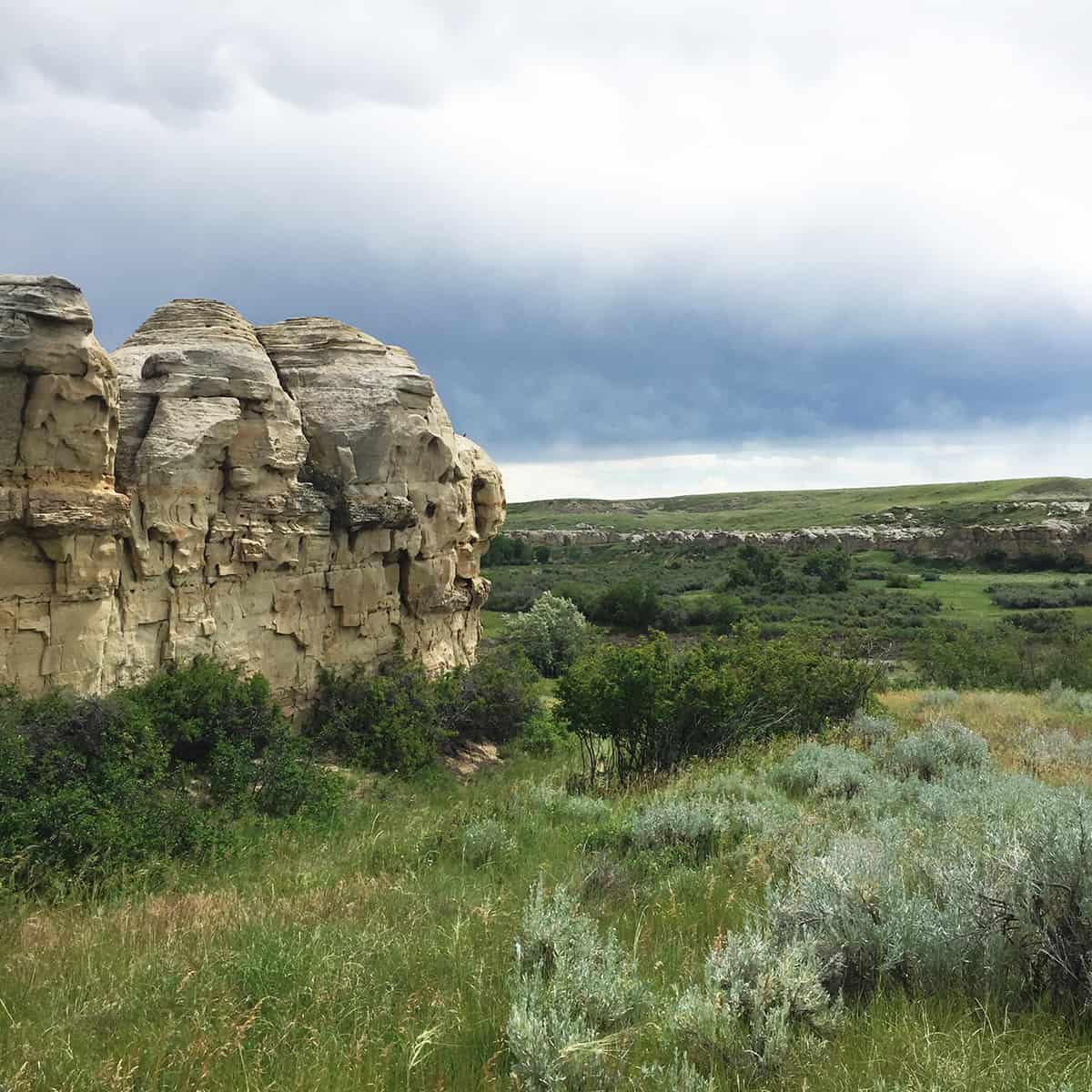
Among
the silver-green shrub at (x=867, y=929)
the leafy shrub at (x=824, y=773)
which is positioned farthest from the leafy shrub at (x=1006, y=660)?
the silver-green shrub at (x=867, y=929)

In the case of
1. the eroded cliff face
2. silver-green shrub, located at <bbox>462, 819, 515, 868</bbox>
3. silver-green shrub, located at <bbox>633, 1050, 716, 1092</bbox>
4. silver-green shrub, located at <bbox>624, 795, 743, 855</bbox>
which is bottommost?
silver-green shrub, located at <bbox>462, 819, 515, 868</bbox>

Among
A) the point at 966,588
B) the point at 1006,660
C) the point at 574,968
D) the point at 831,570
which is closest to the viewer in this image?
the point at 574,968

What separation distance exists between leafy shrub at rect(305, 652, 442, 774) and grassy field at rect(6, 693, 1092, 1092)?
19.7 ft

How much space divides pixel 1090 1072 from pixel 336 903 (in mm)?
4896

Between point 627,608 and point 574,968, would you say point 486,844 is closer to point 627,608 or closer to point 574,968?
point 574,968

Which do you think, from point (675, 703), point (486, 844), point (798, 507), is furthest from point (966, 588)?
point (798, 507)

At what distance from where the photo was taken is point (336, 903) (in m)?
6.20

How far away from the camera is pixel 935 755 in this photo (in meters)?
10.0

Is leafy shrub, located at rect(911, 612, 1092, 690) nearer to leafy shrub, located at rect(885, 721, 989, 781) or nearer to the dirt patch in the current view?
leafy shrub, located at rect(885, 721, 989, 781)

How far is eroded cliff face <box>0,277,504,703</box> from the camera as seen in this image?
10.2 meters

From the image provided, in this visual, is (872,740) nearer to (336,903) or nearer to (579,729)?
(579,729)

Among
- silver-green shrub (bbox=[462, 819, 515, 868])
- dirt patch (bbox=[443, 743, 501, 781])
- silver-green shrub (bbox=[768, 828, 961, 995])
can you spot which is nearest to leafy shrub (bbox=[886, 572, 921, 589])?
dirt patch (bbox=[443, 743, 501, 781])

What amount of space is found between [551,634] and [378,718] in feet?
61.3

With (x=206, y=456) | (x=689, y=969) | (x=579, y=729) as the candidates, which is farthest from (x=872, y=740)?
(x=206, y=456)
